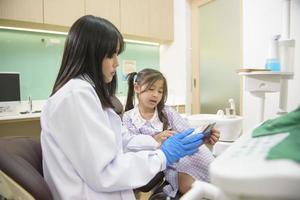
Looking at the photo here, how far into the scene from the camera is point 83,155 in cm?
72

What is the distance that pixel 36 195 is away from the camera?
653 mm

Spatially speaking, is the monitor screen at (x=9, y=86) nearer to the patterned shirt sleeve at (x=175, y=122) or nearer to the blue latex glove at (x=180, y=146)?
the patterned shirt sleeve at (x=175, y=122)

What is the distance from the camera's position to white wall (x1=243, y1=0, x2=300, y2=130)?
192 cm

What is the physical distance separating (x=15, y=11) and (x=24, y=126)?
1129 millimetres

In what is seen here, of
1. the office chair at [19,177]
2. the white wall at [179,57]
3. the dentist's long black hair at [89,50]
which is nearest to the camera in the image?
the office chair at [19,177]

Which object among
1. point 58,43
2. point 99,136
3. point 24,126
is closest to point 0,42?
point 58,43

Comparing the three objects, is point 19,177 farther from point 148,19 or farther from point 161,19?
point 161,19

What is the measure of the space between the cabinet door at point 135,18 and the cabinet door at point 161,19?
0.08 meters

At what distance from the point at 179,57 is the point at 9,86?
1.96 meters

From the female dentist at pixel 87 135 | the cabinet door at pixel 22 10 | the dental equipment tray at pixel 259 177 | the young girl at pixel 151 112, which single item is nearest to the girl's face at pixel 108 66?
the female dentist at pixel 87 135

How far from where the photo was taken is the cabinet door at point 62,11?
249cm

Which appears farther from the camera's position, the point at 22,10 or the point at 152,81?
the point at 22,10

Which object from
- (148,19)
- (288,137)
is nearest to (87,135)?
(288,137)

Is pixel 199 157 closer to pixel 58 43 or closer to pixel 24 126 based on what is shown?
pixel 24 126
